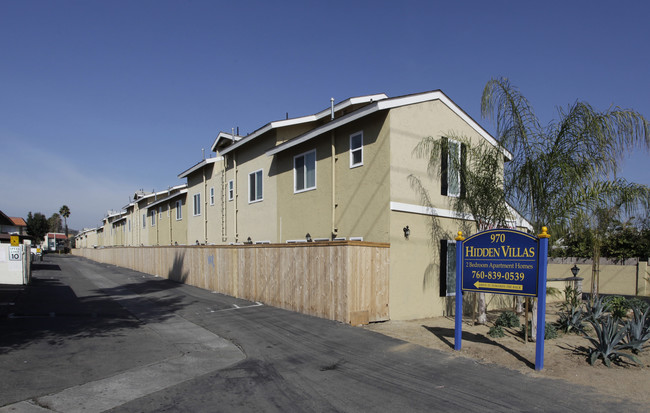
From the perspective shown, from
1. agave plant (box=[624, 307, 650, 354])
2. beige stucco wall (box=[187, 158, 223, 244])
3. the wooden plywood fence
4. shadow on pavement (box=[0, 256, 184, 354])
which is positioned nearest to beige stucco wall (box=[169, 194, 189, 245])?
beige stucco wall (box=[187, 158, 223, 244])

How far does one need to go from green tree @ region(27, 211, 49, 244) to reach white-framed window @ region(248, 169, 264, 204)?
315 ft

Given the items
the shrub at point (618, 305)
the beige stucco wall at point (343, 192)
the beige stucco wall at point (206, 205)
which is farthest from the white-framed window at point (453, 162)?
the beige stucco wall at point (206, 205)

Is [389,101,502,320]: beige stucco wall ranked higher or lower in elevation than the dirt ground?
higher

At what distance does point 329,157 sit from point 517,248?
7354 mm

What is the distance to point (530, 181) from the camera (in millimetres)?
9055

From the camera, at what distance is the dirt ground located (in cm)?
618

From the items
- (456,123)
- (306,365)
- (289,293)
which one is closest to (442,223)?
(456,123)

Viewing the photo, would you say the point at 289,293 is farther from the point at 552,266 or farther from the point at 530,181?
the point at 552,266

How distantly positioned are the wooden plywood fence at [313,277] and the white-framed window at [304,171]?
257cm

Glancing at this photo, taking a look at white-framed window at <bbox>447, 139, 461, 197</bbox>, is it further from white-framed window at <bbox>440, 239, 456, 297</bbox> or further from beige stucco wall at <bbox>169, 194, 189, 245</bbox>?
beige stucco wall at <bbox>169, 194, 189, 245</bbox>

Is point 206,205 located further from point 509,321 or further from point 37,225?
point 37,225

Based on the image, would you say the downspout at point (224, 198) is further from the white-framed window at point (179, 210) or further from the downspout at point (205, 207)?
the white-framed window at point (179, 210)

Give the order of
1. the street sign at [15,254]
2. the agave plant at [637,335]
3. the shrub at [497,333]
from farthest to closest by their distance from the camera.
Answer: the street sign at [15,254] → the shrub at [497,333] → the agave plant at [637,335]

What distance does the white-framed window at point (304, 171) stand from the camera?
14336 millimetres
